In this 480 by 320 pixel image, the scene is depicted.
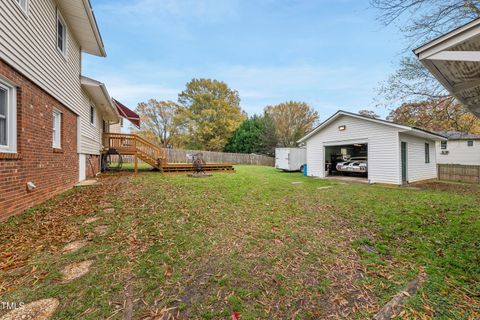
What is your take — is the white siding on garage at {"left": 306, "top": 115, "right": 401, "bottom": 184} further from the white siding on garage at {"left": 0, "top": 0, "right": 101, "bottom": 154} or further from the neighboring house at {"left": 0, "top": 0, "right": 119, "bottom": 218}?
the white siding on garage at {"left": 0, "top": 0, "right": 101, "bottom": 154}

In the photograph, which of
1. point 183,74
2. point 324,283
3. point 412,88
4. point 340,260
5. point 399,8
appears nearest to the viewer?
point 324,283

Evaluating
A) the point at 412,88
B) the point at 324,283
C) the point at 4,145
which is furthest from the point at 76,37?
the point at 412,88

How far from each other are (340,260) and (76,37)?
10381 millimetres

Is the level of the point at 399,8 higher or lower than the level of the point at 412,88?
higher

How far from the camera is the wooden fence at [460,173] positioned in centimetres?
1316

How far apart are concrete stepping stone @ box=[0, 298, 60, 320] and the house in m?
12.1

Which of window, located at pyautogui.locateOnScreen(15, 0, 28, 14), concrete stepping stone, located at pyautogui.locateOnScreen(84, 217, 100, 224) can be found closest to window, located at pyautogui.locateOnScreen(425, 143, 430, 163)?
concrete stepping stone, located at pyautogui.locateOnScreen(84, 217, 100, 224)

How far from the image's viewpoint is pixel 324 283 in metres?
2.42

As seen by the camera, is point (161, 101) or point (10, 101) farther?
point (161, 101)

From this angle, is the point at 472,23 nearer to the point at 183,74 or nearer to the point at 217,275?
the point at 217,275

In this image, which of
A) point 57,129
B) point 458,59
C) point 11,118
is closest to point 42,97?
point 11,118

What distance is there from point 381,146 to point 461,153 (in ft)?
71.1

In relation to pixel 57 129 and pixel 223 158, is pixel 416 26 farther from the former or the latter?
pixel 223 158

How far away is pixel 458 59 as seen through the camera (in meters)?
2.92
